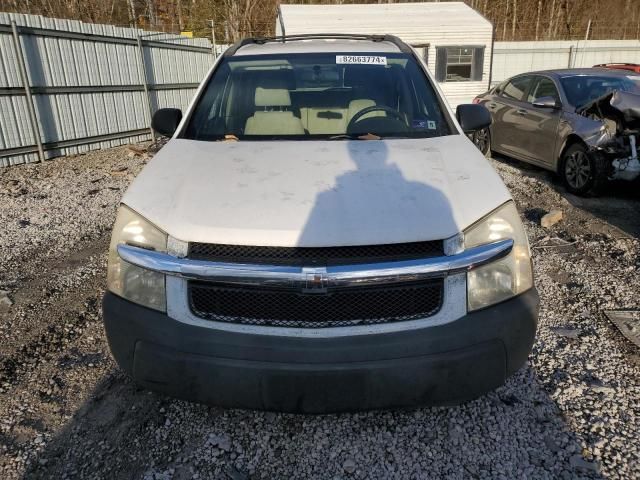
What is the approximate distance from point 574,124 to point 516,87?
2106 mm

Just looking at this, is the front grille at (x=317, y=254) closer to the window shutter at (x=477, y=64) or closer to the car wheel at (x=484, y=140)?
the car wheel at (x=484, y=140)

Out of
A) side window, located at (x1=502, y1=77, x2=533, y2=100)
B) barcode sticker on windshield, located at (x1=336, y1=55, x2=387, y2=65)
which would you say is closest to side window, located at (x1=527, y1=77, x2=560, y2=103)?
side window, located at (x1=502, y1=77, x2=533, y2=100)

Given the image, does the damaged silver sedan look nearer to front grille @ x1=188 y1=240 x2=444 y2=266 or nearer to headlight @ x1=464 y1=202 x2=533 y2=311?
headlight @ x1=464 y1=202 x2=533 y2=311

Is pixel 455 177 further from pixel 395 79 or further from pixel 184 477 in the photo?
pixel 184 477

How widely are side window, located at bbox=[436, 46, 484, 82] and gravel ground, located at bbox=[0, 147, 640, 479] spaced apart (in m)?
11.6

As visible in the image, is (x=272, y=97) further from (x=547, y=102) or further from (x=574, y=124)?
(x=547, y=102)

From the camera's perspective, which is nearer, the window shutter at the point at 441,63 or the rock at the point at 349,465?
the rock at the point at 349,465

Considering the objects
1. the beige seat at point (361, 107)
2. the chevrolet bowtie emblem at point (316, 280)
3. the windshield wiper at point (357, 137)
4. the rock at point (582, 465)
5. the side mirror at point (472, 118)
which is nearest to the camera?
the chevrolet bowtie emblem at point (316, 280)

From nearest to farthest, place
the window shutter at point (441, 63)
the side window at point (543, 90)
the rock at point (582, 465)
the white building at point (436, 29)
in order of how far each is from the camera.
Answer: the rock at point (582, 465)
the side window at point (543, 90)
the white building at point (436, 29)
the window shutter at point (441, 63)

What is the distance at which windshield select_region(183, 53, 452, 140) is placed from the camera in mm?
3020

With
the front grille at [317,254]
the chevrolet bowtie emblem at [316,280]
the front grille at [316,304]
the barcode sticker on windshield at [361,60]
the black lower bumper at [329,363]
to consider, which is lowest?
the black lower bumper at [329,363]

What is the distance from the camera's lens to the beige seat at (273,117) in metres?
3.03

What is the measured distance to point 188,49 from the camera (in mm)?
13250

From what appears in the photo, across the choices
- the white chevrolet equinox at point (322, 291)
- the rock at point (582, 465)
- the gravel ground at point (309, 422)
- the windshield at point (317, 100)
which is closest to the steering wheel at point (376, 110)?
the windshield at point (317, 100)
